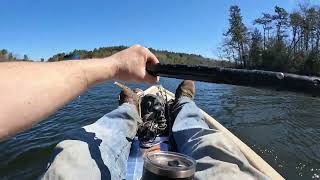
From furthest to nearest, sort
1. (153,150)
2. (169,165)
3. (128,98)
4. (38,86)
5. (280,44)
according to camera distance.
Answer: (280,44) → (128,98) → (153,150) → (169,165) → (38,86)

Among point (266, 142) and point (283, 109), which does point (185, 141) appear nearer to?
point (266, 142)

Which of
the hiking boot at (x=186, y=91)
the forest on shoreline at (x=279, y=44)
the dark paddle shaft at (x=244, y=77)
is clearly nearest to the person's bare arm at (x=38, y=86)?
the dark paddle shaft at (x=244, y=77)

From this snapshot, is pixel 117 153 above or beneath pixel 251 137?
above

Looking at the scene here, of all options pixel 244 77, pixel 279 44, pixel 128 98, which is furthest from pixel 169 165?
pixel 279 44

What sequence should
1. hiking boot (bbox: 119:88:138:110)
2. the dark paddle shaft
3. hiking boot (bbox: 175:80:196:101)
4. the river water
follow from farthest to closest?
hiking boot (bbox: 175:80:196:101)
hiking boot (bbox: 119:88:138:110)
the river water
the dark paddle shaft

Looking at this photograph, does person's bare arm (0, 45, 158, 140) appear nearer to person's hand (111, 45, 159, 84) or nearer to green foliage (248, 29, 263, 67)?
person's hand (111, 45, 159, 84)

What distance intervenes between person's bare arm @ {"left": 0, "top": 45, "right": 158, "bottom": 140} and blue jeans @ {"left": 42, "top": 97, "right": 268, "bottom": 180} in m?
0.74

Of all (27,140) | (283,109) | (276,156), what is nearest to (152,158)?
(276,156)

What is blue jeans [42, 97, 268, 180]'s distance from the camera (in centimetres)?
225

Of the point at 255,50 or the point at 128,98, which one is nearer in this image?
the point at 128,98

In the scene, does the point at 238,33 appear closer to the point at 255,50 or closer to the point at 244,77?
the point at 255,50

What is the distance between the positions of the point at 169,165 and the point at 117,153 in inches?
46.9

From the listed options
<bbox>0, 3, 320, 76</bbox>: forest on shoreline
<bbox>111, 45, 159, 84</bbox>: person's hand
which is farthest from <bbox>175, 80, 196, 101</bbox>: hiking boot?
<bbox>0, 3, 320, 76</bbox>: forest on shoreline

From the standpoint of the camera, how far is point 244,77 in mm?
1736
